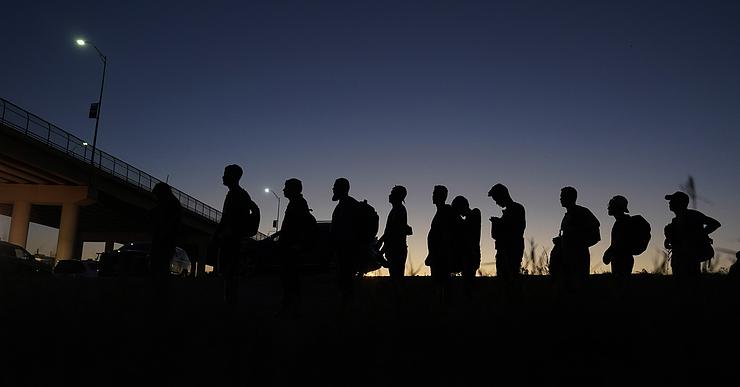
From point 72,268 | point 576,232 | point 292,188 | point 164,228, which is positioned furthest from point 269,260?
point 576,232

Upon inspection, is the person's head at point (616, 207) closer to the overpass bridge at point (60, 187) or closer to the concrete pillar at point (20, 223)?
the overpass bridge at point (60, 187)

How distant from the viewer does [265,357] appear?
332 centimetres

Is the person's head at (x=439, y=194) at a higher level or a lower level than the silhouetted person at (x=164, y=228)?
higher

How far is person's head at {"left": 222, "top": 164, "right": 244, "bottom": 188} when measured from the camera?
22.4 feet

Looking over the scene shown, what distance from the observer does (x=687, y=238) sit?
7.15 m

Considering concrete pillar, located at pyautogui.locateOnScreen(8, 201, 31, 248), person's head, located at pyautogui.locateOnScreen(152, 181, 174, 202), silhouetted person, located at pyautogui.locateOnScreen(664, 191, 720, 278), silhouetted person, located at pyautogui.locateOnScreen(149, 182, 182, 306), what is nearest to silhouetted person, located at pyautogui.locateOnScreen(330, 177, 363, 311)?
silhouetted person, located at pyautogui.locateOnScreen(149, 182, 182, 306)

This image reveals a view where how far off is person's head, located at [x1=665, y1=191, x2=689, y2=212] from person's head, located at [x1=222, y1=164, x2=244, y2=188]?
5.64 meters

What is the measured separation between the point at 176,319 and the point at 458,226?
14.1ft

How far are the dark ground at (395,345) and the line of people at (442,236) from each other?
1.47 metres

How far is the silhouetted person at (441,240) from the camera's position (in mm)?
7285

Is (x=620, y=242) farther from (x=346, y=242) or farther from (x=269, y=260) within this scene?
(x=269, y=260)

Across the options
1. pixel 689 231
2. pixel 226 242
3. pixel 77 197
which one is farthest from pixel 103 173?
pixel 689 231

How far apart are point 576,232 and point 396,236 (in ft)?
7.61

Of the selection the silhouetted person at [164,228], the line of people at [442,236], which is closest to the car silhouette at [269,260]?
the line of people at [442,236]
